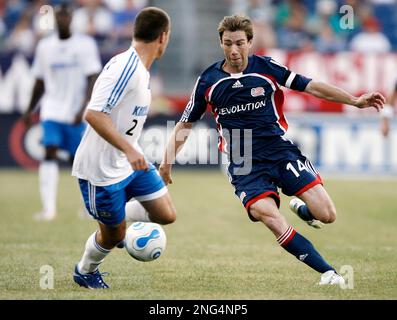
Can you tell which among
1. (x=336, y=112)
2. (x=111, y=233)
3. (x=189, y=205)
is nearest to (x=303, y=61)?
(x=336, y=112)

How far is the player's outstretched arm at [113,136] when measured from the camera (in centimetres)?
643

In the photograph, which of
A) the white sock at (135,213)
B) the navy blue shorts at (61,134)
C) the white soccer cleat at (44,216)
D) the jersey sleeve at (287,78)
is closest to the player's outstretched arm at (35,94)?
the navy blue shorts at (61,134)

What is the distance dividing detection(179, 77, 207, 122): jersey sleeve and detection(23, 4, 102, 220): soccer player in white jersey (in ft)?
15.1

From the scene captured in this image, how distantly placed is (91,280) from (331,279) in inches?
75.4

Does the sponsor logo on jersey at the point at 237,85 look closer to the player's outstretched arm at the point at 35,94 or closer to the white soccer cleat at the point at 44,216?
the white soccer cleat at the point at 44,216

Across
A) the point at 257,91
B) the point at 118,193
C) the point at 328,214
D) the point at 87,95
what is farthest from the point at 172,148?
the point at 87,95

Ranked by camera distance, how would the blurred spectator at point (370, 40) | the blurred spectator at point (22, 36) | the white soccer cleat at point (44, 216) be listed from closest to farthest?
the white soccer cleat at point (44, 216) → the blurred spectator at point (22, 36) → the blurred spectator at point (370, 40)

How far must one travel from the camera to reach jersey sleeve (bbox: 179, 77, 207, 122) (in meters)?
7.87

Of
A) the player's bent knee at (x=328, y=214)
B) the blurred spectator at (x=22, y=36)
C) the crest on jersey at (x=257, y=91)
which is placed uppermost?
the blurred spectator at (x=22, y=36)

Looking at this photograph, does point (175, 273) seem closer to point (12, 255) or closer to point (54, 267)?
point (54, 267)

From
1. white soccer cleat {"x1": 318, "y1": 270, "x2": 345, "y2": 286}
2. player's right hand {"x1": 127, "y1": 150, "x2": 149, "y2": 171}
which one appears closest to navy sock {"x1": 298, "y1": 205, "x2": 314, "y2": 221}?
white soccer cleat {"x1": 318, "y1": 270, "x2": 345, "y2": 286}

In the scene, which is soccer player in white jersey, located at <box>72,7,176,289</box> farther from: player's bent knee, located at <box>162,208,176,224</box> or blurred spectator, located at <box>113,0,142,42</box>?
blurred spectator, located at <box>113,0,142,42</box>

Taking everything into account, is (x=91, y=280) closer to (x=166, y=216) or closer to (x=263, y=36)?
(x=166, y=216)

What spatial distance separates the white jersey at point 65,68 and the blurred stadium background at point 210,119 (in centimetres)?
42
